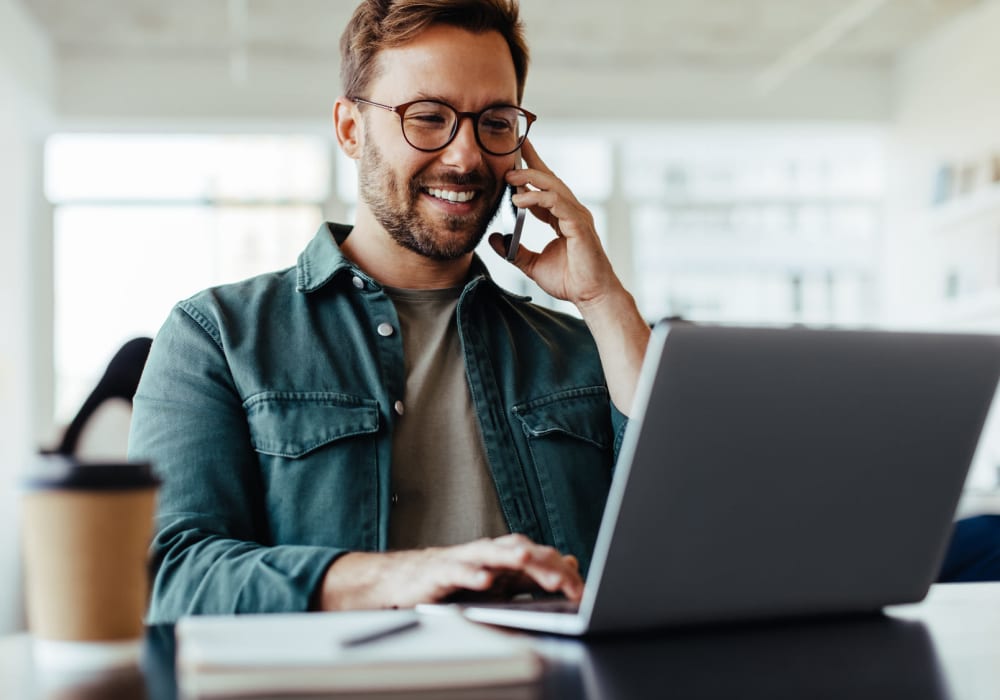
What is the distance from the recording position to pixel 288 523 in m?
1.40

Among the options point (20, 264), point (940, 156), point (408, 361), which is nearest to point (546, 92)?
point (940, 156)

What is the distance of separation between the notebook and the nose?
1022 millimetres

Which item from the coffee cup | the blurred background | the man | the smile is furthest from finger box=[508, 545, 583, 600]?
the blurred background

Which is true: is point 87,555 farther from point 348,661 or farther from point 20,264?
point 20,264

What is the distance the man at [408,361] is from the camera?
139 centimetres

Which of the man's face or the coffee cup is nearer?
the coffee cup

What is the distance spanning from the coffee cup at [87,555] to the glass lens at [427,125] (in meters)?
1.00

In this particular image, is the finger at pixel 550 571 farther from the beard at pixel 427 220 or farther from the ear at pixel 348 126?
the ear at pixel 348 126

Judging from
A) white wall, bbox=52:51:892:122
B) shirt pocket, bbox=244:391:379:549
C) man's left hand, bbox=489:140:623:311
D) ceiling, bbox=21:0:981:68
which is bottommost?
shirt pocket, bbox=244:391:379:549

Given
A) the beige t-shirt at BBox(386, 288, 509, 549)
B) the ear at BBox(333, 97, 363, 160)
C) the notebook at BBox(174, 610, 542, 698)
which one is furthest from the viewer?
the ear at BBox(333, 97, 363, 160)

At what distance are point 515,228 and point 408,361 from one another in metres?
0.27

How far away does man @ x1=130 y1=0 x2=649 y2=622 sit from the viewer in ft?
4.55

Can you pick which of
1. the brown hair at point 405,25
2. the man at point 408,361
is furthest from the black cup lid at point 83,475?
Result: the brown hair at point 405,25

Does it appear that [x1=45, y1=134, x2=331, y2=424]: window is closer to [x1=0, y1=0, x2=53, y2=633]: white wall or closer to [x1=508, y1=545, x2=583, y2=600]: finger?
[x1=0, y1=0, x2=53, y2=633]: white wall
